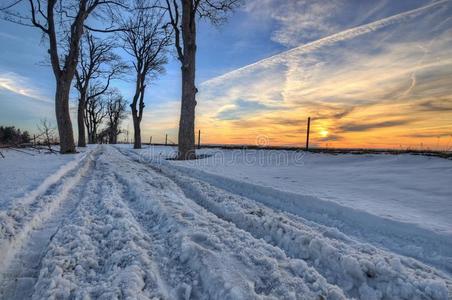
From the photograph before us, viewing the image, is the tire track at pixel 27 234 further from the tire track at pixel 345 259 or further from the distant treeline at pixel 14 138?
the distant treeline at pixel 14 138

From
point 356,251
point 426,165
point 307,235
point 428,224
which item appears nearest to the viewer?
point 356,251

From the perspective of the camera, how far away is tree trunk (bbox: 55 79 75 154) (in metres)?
13.8

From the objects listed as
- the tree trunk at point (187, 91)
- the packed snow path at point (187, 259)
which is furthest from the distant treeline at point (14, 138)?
the packed snow path at point (187, 259)

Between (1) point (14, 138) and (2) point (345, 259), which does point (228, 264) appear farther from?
(1) point (14, 138)

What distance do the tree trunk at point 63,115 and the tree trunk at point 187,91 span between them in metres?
5.49

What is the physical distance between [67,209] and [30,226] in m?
0.81

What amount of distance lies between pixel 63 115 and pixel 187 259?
13.7m

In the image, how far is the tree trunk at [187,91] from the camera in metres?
12.5

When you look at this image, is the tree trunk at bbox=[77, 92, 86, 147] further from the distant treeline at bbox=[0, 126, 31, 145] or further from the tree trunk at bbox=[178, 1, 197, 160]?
the tree trunk at bbox=[178, 1, 197, 160]

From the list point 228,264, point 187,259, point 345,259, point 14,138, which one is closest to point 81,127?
point 14,138

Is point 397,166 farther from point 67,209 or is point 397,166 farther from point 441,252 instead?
point 67,209

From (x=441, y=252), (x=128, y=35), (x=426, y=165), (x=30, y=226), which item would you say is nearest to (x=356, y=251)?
(x=441, y=252)

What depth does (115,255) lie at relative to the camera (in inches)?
95.0

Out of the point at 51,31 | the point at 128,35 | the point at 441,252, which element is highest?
the point at 128,35
